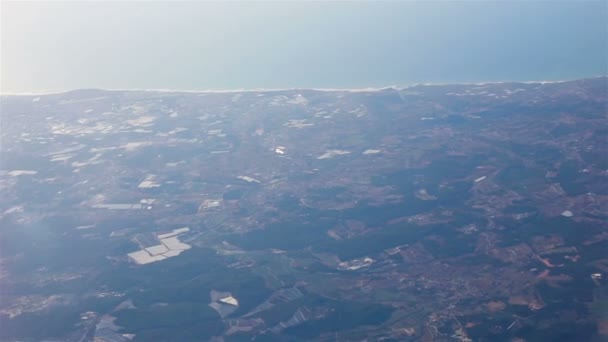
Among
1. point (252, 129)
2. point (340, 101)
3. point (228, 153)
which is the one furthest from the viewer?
point (340, 101)

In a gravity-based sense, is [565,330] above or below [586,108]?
below

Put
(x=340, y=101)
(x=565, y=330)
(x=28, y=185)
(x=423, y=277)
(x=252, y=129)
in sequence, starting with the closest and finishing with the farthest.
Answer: (x=565, y=330) < (x=423, y=277) < (x=28, y=185) < (x=252, y=129) < (x=340, y=101)

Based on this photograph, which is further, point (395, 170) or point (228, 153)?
point (228, 153)

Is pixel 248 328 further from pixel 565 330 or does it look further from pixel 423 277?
pixel 565 330

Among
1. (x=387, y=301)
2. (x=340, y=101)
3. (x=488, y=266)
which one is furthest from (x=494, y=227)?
(x=340, y=101)

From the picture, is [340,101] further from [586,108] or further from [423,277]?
[423,277]

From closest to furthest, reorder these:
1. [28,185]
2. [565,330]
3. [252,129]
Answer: [565,330]
[28,185]
[252,129]

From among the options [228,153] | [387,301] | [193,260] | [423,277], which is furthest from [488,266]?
[228,153]

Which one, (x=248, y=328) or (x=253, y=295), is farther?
(x=253, y=295)

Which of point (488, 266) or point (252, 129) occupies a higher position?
point (252, 129)
